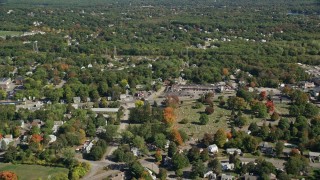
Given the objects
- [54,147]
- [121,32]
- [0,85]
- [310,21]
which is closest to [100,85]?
[0,85]

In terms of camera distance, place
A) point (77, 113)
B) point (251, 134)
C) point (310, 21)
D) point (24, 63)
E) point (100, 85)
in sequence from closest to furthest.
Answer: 1. point (251, 134)
2. point (77, 113)
3. point (100, 85)
4. point (24, 63)
5. point (310, 21)

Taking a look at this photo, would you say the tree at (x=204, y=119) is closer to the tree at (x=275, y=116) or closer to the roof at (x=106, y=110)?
the tree at (x=275, y=116)

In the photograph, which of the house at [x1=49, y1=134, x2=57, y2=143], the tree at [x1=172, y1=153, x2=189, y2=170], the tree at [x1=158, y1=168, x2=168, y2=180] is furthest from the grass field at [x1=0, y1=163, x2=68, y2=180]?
the tree at [x1=172, y1=153, x2=189, y2=170]

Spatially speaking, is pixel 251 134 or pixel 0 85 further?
pixel 0 85

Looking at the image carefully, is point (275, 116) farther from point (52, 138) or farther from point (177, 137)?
point (52, 138)

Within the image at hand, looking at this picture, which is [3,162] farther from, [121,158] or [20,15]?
[20,15]

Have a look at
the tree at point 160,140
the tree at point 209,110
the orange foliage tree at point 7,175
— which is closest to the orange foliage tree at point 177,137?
the tree at point 160,140
